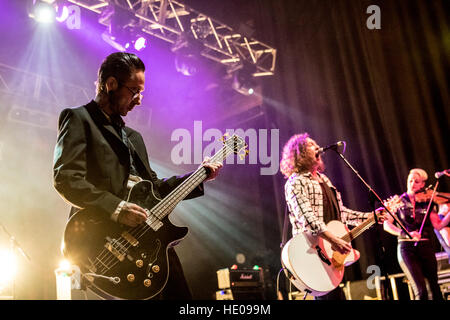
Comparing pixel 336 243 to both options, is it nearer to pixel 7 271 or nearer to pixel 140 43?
pixel 7 271

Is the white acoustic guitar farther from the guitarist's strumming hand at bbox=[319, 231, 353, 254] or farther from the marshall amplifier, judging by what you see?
the marshall amplifier

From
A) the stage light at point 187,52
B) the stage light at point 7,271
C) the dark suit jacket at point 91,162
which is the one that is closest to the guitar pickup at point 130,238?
the dark suit jacket at point 91,162

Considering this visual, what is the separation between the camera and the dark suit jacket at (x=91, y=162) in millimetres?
1965

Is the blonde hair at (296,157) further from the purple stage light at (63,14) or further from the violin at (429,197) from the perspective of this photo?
the purple stage light at (63,14)

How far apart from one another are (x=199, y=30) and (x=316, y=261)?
18.1 feet

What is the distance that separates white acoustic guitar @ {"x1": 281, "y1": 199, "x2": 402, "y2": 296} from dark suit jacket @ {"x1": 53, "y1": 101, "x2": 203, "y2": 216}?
1.79m

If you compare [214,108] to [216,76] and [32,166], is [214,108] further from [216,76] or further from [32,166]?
[32,166]

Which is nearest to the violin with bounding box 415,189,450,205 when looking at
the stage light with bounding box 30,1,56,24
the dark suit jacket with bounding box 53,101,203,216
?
the dark suit jacket with bounding box 53,101,203,216

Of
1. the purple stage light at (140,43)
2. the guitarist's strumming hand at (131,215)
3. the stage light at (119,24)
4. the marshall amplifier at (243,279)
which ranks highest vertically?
the stage light at (119,24)

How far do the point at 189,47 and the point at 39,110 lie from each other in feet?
10.5

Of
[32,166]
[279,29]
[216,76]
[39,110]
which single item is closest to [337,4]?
[279,29]

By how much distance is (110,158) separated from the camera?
2152 millimetres

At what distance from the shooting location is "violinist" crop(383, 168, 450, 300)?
16.0ft

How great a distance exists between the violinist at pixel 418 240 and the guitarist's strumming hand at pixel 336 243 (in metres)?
1.43
